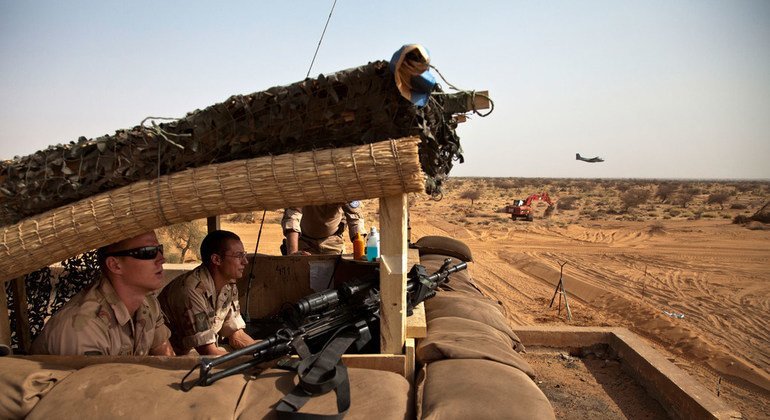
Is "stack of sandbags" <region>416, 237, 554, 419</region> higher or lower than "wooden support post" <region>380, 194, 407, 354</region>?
lower

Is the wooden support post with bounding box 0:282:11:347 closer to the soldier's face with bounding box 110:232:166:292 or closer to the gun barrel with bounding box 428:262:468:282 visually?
the soldier's face with bounding box 110:232:166:292

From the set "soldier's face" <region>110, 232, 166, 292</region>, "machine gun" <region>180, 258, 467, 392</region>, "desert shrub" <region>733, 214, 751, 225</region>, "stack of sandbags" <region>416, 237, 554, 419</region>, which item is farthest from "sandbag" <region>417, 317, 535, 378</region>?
"desert shrub" <region>733, 214, 751, 225</region>

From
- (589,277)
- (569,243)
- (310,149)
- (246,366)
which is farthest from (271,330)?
(569,243)

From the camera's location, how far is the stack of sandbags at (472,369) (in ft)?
6.56

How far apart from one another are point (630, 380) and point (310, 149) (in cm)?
426

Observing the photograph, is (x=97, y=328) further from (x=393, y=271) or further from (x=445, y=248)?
(x=445, y=248)

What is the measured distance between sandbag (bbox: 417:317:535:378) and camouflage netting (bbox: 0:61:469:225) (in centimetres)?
84

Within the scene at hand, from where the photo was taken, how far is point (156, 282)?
9.40 feet

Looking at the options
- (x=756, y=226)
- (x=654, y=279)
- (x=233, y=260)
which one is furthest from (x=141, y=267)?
(x=756, y=226)

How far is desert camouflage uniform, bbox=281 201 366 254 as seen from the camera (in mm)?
5863

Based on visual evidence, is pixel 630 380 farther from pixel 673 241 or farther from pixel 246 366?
pixel 673 241

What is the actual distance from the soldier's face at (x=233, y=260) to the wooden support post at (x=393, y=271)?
1442mm

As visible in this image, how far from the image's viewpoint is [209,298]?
351 cm

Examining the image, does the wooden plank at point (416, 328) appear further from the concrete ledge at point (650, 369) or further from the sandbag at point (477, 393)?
the concrete ledge at point (650, 369)
